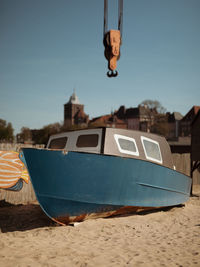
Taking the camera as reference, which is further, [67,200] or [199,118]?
[199,118]

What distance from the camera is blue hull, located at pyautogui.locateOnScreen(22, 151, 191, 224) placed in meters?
5.61

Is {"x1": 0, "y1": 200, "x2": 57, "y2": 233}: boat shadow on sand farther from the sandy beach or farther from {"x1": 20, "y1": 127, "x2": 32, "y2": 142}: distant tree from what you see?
{"x1": 20, "y1": 127, "x2": 32, "y2": 142}: distant tree

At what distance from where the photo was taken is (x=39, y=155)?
5.55 meters

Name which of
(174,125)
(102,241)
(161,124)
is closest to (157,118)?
→ (161,124)

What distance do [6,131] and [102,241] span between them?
71966 millimetres

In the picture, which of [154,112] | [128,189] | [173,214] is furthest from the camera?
[154,112]

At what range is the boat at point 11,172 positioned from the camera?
8773 millimetres

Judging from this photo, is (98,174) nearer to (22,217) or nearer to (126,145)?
(126,145)

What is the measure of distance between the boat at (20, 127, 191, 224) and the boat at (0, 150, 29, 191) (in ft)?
6.42

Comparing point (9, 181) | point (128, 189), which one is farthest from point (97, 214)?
point (9, 181)

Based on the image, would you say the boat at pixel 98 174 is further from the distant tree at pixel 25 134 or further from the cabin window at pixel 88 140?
the distant tree at pixel 25 134

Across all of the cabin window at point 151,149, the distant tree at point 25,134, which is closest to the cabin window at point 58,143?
the cabin window at point 151,149

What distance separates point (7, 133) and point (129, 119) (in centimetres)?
4925

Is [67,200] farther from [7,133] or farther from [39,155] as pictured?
A: [7,133]
